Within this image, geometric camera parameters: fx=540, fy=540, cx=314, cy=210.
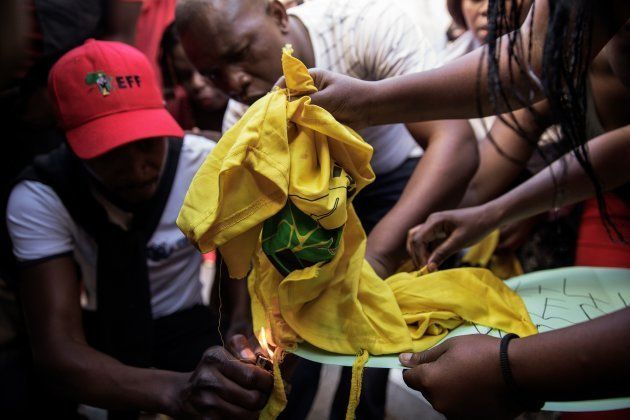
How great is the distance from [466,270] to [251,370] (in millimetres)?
451

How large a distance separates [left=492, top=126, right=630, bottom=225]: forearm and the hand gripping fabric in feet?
1.08

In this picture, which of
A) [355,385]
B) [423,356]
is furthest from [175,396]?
[423,356]

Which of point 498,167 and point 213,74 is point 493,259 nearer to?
point 498,167

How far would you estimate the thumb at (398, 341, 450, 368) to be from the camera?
80 centimetres

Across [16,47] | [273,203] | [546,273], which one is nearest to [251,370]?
[273,203]

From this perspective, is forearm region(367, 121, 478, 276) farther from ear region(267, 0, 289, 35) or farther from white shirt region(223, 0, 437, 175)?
ear region(267, 0, 289, 35)

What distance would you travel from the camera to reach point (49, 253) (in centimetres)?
126

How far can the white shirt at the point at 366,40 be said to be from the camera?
1.40 m

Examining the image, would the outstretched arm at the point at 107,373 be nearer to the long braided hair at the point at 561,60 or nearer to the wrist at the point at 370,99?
the wrist at the point at 370,99

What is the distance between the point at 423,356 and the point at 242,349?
13.0 inches

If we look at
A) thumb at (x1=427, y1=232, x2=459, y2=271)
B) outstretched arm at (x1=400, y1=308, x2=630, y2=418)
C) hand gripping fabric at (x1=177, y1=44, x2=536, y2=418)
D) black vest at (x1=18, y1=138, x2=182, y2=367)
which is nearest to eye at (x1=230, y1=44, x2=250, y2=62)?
black vest at (x1=18, y1=138, x2=182, y2=367)

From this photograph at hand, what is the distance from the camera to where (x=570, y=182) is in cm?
121

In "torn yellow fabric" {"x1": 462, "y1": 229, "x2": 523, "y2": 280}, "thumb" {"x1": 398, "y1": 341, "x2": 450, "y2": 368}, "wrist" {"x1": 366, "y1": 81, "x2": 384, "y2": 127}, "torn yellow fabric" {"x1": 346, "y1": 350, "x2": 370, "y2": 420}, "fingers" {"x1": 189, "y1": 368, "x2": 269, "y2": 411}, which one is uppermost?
"wrist" {"x1": 366, "y1": 81, "x2": 384, "y2": 127}

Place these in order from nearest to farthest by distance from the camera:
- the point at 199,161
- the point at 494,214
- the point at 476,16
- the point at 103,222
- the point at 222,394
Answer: the point at 222,394, the point at 494,214, the point at 103,222, the point at 199,161, the point at 476,16
